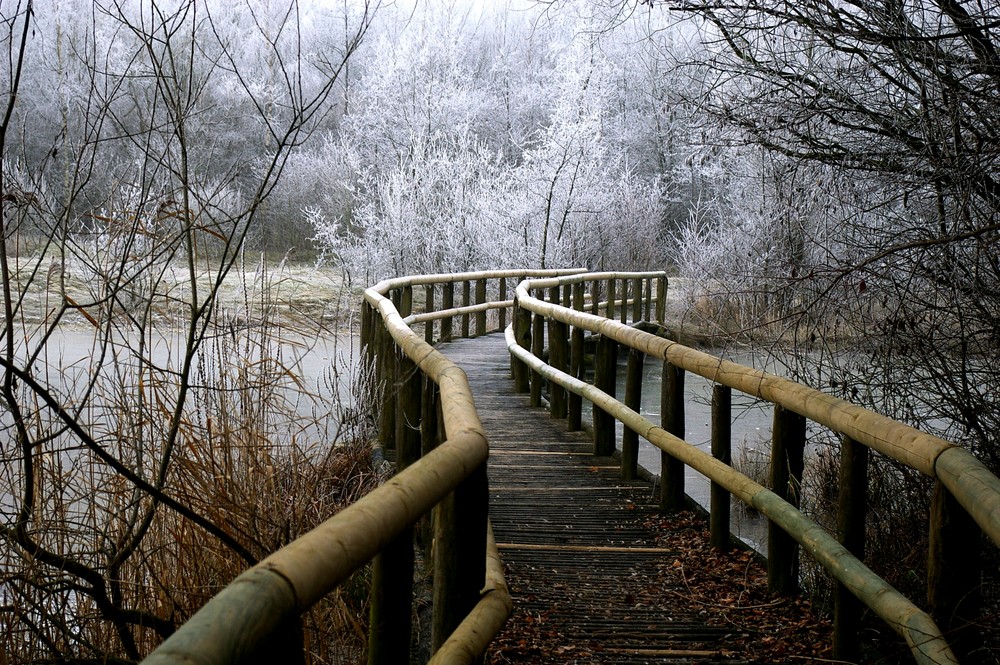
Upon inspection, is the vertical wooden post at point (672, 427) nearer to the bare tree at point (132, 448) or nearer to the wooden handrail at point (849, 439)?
the wooden handrail at point (849, 439)

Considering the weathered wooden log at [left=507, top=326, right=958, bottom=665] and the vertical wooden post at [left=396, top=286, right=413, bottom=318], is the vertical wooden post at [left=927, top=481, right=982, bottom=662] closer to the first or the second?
the weathered wooden log at [left=507, top=326, right=958, bottom=665]

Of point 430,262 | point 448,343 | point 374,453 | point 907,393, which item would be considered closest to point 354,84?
point 430,262

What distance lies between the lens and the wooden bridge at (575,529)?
1392mm

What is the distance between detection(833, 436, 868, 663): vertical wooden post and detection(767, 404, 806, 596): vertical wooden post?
53 centimetres

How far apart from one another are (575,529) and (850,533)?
1.70 m

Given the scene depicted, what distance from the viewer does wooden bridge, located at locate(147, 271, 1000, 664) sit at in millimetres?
1392

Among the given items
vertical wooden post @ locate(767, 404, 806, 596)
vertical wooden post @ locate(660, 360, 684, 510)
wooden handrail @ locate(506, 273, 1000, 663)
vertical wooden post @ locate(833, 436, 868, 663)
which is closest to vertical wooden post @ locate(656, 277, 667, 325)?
wooden handrail @ locate(506, 273, 1000, 663)

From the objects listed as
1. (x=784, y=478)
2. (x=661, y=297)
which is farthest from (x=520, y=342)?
A: (x=661, y=297)

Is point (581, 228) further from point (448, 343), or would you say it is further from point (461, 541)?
point (461, 541)

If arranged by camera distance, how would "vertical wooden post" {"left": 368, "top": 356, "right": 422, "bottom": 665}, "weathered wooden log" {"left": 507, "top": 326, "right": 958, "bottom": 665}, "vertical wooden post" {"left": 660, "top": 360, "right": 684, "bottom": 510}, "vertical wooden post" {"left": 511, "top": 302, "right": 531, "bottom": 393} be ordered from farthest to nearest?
"vertical wooden post" {"left": 511, "top": 302, "right": 531, "bottom": 393} < "vertical wooden post" {"left": 660, "top": 360, "right": 684, "bottom": 510} < "weathered wooden log" {"left": 507, "top": 326, "right": 958, "bottom": 665} < "vertical wooden post" {"left": 368, "top": 356, "right": 422, "bottom": 665}

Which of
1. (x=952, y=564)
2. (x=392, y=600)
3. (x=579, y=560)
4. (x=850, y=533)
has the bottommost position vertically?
(x=579, y=560)

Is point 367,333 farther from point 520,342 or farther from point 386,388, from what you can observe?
point 386,388

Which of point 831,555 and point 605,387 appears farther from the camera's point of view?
point 605,387

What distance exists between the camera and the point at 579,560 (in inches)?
163
